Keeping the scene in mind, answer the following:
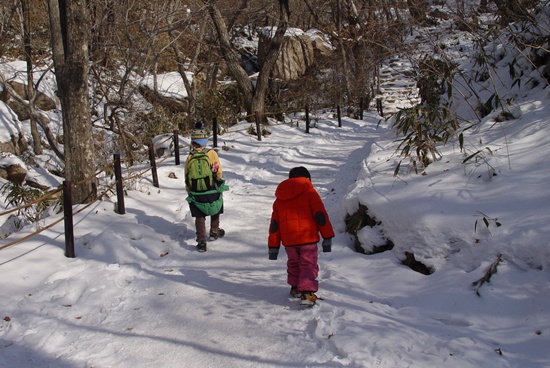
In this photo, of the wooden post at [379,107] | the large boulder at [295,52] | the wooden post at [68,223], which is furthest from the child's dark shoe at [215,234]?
the large boulder at [295,52]

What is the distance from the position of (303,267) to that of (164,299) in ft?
5.15

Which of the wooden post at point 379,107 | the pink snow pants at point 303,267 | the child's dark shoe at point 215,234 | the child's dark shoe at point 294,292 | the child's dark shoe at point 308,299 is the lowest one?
the child's dark shoe at point 215,234

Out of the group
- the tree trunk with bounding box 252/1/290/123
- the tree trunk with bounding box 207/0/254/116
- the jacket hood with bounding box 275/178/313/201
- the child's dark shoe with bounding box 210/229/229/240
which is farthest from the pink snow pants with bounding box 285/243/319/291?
the tree trunk with bounding box 252/1/290/123

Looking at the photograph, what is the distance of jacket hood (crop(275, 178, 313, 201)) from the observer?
4.24 m

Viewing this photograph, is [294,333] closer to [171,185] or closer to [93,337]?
[93,337]

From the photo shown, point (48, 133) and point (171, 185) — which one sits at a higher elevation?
point (48, 133)

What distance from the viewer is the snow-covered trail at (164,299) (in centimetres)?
355

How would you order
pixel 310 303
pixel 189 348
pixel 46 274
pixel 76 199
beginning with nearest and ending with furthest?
pixel 189 348, pixel 310 303, pixel 46 274, pixel 76 199

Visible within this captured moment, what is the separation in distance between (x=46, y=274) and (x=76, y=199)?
2673mm

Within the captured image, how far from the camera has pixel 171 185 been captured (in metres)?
9.34

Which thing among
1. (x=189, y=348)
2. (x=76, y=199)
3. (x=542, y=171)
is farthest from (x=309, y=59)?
(x=189, y=348)

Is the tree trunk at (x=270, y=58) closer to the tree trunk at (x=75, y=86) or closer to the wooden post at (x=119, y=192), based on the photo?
the tree trunk at (x=75, y=86)

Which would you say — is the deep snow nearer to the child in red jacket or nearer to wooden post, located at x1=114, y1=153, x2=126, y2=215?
wooden post, located at x1=114, y1=153, x2=126, y2=215

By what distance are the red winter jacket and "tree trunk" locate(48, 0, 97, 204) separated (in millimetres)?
4114
